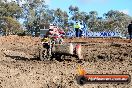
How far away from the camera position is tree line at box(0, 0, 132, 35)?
62.9 meters

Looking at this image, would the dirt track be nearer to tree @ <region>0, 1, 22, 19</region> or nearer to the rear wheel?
the rear wheel

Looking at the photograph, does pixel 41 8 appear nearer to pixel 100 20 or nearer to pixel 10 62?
pixel 100 20

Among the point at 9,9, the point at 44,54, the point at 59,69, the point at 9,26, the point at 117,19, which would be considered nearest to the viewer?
the point at 59,69

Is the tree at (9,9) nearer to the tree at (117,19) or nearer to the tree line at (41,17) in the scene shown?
the tree line at (41,17)

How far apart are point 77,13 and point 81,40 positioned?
176 feet

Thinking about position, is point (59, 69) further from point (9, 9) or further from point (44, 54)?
point (9, 9)

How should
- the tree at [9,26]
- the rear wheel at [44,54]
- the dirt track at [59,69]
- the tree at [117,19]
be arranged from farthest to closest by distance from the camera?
the tree at [117,19]
the tree at [9,26]
the rear wheel at [44,54]
the dirt track at [59,69]

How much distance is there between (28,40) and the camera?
88.3 ft

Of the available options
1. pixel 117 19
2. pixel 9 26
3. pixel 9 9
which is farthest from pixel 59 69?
pixel 117 19

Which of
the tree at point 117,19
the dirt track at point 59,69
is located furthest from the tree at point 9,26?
the dirt track at point 59,69

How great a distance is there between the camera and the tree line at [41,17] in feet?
206

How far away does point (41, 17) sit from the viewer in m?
73.4

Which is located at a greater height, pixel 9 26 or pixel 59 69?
pixel 9 26

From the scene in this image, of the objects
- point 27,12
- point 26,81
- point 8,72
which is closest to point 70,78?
point 26,81
